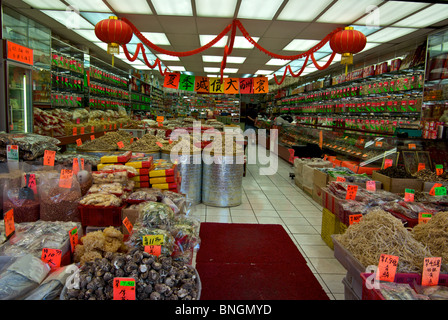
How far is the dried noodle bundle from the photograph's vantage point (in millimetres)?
1760

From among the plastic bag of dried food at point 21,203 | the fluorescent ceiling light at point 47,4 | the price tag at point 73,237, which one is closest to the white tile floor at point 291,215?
the price tag at point 73,237

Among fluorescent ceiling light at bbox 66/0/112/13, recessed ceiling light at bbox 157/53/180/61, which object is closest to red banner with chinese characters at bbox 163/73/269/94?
recessed ceiling light at bbox 157/53/180/61

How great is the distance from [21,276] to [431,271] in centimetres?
218

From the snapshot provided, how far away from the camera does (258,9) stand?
5.29 metres

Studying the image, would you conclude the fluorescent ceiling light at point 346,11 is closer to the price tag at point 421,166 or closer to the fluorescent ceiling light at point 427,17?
the fluorescent ceiling light at point 427,17

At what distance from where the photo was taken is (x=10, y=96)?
4027mm

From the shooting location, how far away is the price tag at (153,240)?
1.63m

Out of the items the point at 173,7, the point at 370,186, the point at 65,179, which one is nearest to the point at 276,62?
the point at 173,7

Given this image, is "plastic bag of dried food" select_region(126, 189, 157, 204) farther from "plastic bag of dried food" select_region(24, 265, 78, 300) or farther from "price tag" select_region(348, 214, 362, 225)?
"price tag" select_region(348, 214, 362, 225)

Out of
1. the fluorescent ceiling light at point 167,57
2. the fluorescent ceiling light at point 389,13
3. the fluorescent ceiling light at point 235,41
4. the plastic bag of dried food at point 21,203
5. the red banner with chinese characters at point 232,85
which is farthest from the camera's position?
the red banner with chinese characters at point 232,85

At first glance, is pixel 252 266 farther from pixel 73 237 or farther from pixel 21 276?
pixel 21 276

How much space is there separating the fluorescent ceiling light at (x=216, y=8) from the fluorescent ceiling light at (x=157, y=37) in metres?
1.90

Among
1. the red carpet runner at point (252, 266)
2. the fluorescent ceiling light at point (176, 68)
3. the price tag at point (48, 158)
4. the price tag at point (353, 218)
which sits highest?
the fluorescent ceiling light at point (176, 68)
